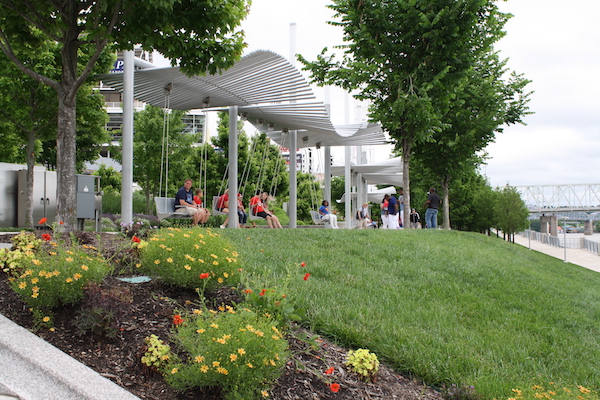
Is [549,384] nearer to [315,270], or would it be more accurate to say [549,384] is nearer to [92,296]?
[315,270]

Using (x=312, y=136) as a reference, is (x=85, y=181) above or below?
below

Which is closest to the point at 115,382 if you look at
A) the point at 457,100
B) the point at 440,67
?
the point at 440,67

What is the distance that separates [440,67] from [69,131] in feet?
35.6

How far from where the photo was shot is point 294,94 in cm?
1363

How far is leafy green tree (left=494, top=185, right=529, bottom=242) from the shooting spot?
38.4m

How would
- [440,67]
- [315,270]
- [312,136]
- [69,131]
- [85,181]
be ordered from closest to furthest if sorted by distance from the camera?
[315,270] < [69,131] < [85,181] < [440,67] < [312,136]

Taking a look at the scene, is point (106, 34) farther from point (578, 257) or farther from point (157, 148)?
point (578, 257)

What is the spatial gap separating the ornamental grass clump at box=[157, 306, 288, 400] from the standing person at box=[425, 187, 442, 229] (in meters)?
16.0

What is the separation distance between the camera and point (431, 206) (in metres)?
18.8

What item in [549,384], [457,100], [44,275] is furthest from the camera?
[457,100]

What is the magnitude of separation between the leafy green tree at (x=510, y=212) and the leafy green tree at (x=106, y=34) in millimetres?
34959

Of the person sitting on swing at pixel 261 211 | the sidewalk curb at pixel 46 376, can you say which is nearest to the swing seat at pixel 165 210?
the person sitting on swing at pixel 261 211

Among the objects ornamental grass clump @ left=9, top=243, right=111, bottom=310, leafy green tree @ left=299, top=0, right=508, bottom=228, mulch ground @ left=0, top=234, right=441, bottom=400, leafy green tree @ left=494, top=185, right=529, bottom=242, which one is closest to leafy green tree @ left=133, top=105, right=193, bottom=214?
leafy green tree @ left=299, top=0, right=508, bottom=228

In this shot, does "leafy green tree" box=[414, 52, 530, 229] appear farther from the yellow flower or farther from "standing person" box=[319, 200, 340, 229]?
the yellow flower
